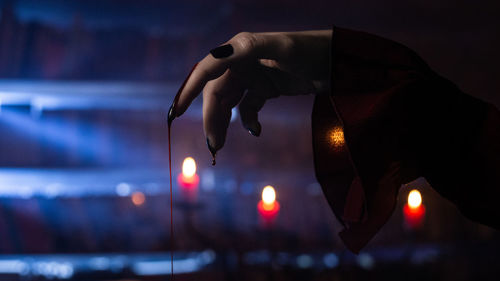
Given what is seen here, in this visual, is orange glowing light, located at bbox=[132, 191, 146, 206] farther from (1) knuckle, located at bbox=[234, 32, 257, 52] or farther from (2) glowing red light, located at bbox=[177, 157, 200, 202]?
(1) knuckle, located at bbox=[234, 32, 257, 52]

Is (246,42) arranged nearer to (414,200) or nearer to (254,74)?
(254,74)

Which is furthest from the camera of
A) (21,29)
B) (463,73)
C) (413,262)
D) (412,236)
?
(463,73)

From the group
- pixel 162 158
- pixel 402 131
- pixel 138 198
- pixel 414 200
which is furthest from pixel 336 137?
pixel 138 198

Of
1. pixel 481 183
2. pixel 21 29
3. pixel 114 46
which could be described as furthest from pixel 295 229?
pixel 481 183

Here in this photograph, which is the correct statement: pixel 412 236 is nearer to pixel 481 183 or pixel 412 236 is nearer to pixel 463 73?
pixel 463 73

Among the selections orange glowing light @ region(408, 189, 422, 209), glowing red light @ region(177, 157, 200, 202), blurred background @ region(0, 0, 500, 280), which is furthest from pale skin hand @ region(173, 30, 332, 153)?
blurred background @ region(0, 0, 500, 280)
